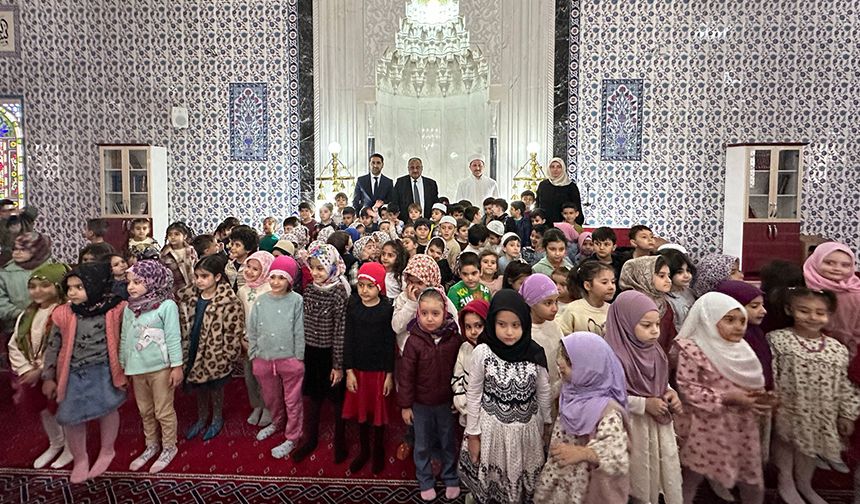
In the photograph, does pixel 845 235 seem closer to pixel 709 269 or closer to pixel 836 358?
pixel 709 269

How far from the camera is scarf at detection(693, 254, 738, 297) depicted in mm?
3959

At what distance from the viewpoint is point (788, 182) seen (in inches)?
343

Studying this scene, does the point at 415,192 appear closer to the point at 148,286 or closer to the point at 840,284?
the point at 148,286

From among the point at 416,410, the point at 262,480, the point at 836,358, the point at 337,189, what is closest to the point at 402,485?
the point at 416,410

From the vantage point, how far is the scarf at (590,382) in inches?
96.4

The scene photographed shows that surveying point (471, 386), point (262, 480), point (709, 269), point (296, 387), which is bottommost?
point (262, 480)

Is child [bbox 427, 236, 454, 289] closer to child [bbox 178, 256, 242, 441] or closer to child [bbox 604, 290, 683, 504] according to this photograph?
child [bbox 178, 256, 242, 441]

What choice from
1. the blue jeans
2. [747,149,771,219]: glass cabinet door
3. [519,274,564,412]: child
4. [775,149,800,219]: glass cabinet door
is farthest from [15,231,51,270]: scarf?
[775,149,800,219]: glass cabinet door

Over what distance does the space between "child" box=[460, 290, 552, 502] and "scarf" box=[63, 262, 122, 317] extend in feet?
6.83

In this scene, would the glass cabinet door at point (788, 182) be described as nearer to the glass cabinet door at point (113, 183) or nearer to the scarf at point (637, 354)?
the scarf at point (637, 354)

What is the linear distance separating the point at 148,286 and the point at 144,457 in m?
0.98

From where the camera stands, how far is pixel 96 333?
10.8 feet

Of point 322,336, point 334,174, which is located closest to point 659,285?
point 322,336

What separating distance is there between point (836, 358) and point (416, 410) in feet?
6.60
